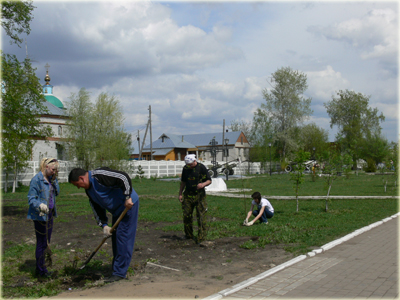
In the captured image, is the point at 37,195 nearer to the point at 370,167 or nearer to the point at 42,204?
the point at 42,204

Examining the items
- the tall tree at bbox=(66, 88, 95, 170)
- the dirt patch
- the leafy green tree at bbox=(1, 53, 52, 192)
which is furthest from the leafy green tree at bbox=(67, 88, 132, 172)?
the dirt patch

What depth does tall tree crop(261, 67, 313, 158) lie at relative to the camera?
167 ft

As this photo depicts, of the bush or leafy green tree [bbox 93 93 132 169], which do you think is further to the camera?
the bush

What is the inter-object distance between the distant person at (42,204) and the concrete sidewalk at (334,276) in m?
2.69

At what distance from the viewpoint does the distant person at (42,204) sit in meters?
5.46

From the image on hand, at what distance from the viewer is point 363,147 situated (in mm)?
54688

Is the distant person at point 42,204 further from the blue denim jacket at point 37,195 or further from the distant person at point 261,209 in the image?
the distant person at point 261,209

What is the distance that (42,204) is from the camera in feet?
17.5

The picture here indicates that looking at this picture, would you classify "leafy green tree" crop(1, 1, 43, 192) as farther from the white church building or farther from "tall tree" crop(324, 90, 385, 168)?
"tall tree" crop(324, 90, 385, 168)

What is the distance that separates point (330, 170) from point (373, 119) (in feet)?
179

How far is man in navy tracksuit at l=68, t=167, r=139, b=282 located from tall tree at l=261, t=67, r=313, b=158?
154ft

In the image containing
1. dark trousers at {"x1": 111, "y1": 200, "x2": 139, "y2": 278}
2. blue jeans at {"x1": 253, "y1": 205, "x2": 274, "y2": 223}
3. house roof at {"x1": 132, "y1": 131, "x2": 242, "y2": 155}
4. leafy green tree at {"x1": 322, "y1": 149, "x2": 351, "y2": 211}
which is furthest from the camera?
house roof at {"x1": 132, "y1": 131, "x2": 242, "y2": 155}

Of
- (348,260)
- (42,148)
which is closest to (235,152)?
(42,148)

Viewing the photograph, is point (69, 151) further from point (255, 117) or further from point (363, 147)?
point (363, 147)
